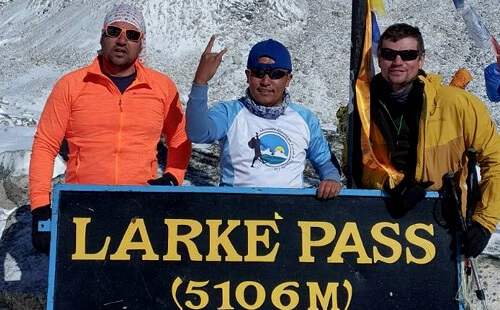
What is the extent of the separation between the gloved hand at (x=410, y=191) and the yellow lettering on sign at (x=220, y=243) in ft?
2.51

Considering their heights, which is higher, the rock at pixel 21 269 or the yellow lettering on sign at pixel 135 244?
the yellow lettering on sign at pixel 135 244

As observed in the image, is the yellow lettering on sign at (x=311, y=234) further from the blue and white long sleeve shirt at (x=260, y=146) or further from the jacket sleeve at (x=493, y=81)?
the jacket sleeve at (x=493, y=81)

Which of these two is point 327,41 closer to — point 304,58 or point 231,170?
point 304,58

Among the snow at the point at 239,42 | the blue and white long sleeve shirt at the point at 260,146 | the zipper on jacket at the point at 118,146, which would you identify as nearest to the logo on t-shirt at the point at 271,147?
the blue and white long sleeve shirt at the point at 260,146

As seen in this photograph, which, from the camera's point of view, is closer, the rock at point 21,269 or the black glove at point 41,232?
the black glove at point 41,232

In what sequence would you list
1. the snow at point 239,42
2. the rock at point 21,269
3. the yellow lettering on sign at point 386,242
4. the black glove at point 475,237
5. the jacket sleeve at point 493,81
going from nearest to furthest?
1. the black glove at point 475,237
2. the yellow lettering on sign at point 386,242
3. the rock at point 21,269
4. the jacket sleeve at point 493,81
5. the snow at point 239,42

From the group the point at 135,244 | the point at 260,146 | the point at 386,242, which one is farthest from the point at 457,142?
the point at 135,244

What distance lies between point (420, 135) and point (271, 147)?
2.26 feet

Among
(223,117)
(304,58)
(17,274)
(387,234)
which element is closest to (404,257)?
(387,234)

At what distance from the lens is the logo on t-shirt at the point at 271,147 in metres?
3.65

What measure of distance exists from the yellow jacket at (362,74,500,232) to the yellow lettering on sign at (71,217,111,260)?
134 centimetres

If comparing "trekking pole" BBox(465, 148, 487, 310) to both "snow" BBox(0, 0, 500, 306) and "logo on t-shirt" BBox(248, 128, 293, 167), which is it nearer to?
"logo on t-shirt" BBox(248, 128, 293, 167)

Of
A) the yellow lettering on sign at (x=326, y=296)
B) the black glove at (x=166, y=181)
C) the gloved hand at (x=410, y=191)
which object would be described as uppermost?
the gloved hand at (x=410, y=191)

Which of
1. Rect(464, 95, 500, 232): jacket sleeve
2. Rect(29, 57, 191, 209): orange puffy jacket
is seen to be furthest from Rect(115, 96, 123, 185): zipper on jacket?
Rect(464, 95, 500, 232): jacket sleeve
